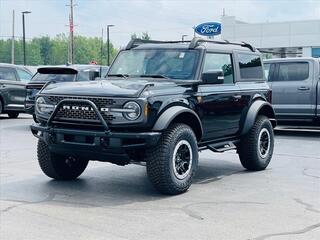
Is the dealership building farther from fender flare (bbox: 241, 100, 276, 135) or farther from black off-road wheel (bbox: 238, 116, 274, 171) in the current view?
fender flare (bbox: 241, 100, 276, 135)

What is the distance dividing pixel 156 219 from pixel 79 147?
57.6 inches

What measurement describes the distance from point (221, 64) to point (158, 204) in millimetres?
2706

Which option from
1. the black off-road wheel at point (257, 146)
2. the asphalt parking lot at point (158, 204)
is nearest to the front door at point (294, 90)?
the asphalt parking lot at point (158, 204)

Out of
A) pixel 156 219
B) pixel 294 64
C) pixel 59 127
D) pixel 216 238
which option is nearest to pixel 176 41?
pixel 59 127

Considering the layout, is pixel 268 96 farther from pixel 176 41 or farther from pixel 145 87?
pixel 145 87

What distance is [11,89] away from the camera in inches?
706

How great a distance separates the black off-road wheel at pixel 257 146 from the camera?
8.36m

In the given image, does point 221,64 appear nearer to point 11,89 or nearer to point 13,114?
point 11,89

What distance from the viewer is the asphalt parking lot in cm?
523

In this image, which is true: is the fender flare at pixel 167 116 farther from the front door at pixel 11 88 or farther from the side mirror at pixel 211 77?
→ the front door at pixel 11 88

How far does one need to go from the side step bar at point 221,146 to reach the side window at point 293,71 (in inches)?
225

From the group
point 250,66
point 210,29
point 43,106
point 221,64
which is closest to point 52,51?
point 210,29

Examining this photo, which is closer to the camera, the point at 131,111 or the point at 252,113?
the point at 131,111

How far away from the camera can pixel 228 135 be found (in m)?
8.13
